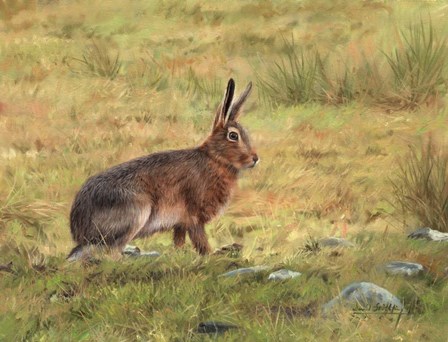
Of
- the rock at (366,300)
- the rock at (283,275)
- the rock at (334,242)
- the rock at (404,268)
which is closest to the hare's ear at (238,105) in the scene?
the rock at (334,242)

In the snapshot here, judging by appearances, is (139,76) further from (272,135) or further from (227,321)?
(227,321)

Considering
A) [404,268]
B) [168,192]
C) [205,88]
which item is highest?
[168,192]

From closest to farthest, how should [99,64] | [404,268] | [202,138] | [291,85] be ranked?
[404,268], [202,138], [291,85], [99,64]

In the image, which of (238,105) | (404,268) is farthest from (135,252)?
(404,268)

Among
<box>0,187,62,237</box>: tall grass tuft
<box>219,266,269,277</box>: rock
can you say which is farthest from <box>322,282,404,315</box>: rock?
<box>0,187,62,237</box>: tall grass tuft

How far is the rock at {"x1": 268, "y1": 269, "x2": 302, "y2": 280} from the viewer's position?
24.9 ft

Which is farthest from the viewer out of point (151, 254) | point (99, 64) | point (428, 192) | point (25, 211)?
point (99, 64)

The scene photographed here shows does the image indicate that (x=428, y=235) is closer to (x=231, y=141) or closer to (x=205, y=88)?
(x=231, y=141)

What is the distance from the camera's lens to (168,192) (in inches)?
340

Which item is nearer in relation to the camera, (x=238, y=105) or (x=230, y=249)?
(x=230, y=249)

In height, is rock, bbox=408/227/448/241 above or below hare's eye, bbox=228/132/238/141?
below

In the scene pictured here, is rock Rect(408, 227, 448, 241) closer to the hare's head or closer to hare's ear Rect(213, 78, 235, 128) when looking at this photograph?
the hare's head

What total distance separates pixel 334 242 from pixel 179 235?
1.14 m

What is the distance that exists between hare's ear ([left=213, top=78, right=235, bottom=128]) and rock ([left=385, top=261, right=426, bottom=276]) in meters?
1.67
